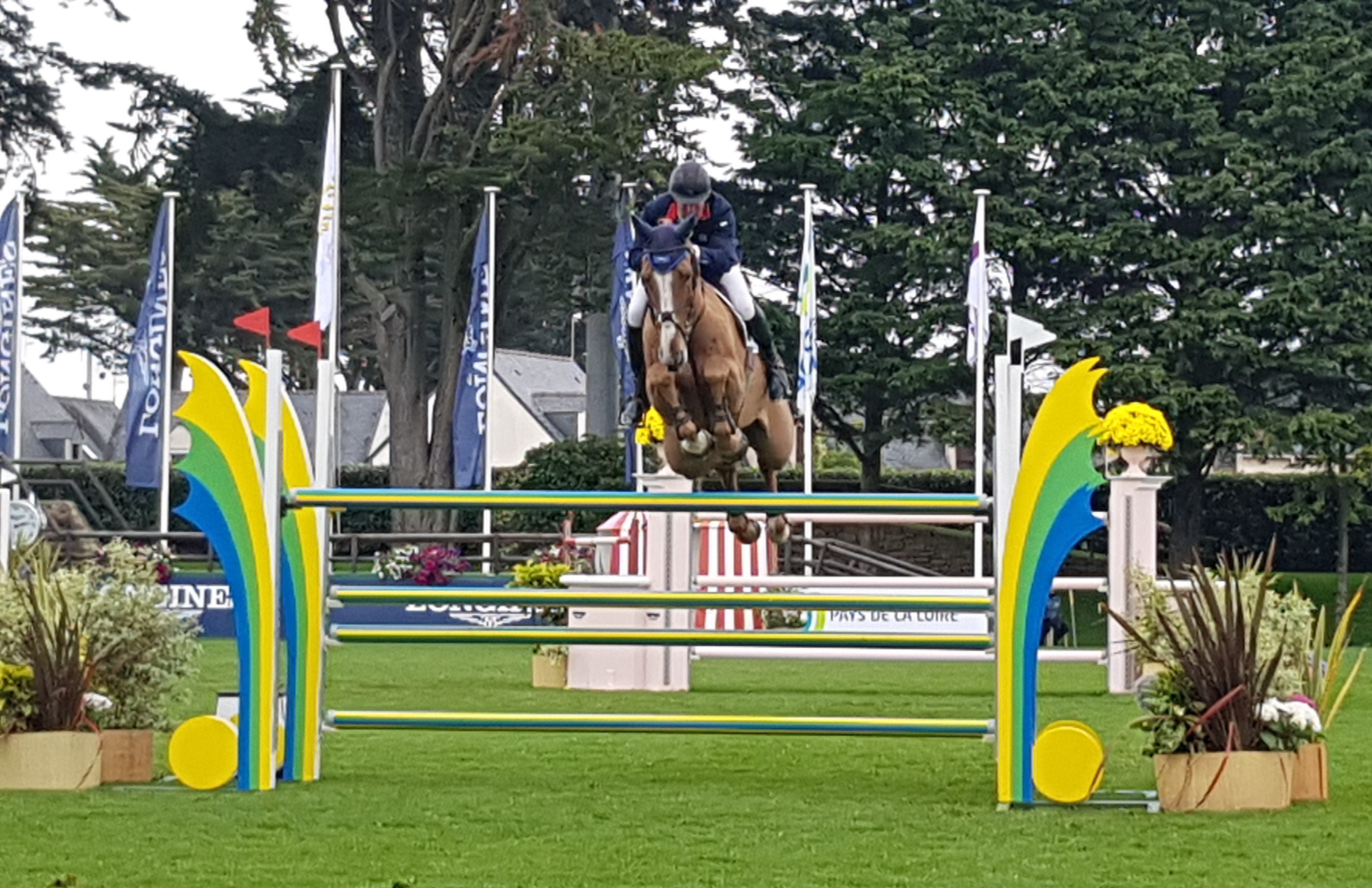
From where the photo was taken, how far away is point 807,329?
84.8ft

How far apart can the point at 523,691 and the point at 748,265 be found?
21569 millimetres

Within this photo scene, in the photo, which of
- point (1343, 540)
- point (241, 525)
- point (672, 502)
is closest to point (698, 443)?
point (672, 502)

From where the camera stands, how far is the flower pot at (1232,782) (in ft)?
24.5

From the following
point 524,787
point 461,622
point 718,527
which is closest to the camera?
point 524,787

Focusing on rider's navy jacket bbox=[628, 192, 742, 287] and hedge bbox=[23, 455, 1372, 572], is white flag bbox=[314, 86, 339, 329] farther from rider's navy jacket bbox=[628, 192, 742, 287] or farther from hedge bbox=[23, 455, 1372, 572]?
rider's navy jacket bbox=[628, 192, 742, 287]

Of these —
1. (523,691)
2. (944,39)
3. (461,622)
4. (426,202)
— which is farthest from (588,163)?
(523,691)

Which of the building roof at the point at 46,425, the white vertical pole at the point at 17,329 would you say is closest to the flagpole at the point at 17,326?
the white vertical pole at the point at 17,329

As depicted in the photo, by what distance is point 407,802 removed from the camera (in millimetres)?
7695

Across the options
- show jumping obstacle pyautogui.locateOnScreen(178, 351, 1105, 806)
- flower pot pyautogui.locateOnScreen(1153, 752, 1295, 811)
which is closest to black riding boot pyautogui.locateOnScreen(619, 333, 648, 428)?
show jumping obstacle pyautogui.locateOnScreen(178, 351, 1105, 806)

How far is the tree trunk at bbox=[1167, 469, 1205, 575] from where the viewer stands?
32.4 meters

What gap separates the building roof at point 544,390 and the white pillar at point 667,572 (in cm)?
4054

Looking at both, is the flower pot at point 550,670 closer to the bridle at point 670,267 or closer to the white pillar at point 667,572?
the white pillar at point 667,572

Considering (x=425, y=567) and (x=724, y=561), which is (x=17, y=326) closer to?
(x=425, y=567)

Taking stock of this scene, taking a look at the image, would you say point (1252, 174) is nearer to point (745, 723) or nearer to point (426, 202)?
point (426, 202)
